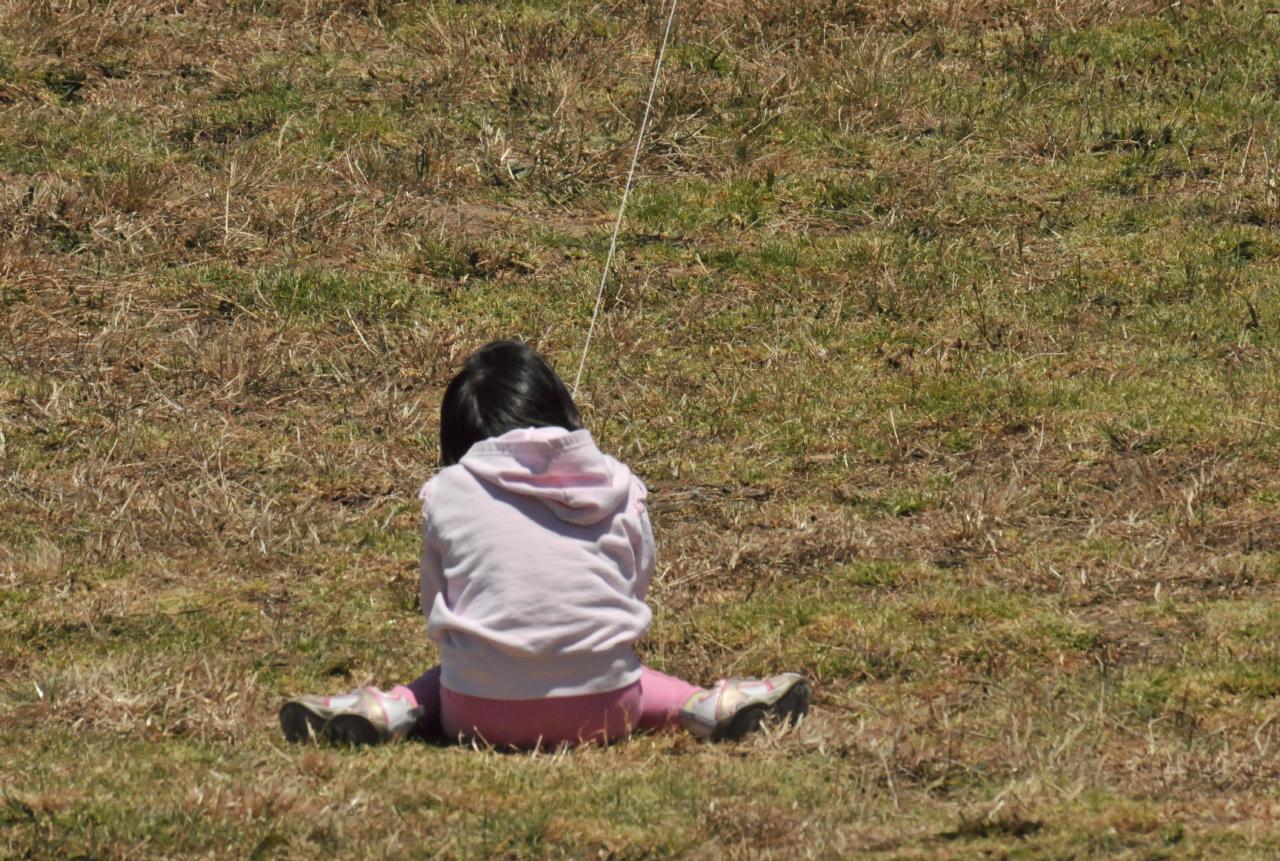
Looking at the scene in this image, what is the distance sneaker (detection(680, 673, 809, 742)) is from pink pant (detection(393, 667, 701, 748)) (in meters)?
0.05

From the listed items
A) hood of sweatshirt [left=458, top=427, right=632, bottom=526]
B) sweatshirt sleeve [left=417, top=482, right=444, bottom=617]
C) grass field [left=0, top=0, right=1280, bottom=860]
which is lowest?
grass field [left=0, top=0, right=1280, bottom=860]

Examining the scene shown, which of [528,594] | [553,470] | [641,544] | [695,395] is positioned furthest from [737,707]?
[695,395]

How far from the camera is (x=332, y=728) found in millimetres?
4711

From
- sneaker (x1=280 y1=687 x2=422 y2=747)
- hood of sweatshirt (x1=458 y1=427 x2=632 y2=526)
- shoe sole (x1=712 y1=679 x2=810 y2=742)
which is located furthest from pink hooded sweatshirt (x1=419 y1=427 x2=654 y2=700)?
shoe sole (x1=712 y1=679 x2=810 y2=742)

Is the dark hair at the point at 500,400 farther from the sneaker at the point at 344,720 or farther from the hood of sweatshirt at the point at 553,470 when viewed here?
the sneaker at the point at 344,720

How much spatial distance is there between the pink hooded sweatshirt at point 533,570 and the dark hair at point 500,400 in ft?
0.28

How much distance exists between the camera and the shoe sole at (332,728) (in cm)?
469

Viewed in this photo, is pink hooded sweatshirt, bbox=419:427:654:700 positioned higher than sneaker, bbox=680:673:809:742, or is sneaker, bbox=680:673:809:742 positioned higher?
pink hooded sweatshirt, bbox=419:427:654:700

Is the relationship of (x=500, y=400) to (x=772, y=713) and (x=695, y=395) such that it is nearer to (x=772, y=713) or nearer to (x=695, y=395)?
(x=772, y=713)

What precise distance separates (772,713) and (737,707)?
0.12m

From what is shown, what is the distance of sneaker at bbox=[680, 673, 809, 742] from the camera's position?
477 centimetres

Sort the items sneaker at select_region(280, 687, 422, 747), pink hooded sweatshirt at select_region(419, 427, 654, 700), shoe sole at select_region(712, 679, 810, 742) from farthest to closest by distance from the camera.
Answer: shoe sole at select_region(712, 679, 810, 742) → sneaker at select_region(280, 687, 422, 747) → pink hooded sweatshirt at select_region(419, 427, 654, 700)

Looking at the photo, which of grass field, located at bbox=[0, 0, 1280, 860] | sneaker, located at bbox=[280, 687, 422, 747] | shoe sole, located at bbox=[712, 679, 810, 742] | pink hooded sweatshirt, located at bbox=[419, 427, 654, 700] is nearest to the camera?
grass field, located at bbox=[0, 0, 1280, 860]

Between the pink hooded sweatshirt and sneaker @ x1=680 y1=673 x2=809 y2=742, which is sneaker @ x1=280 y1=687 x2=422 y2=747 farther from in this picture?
sneaker @ x1=680 y1=673 x2=809 y2=742
